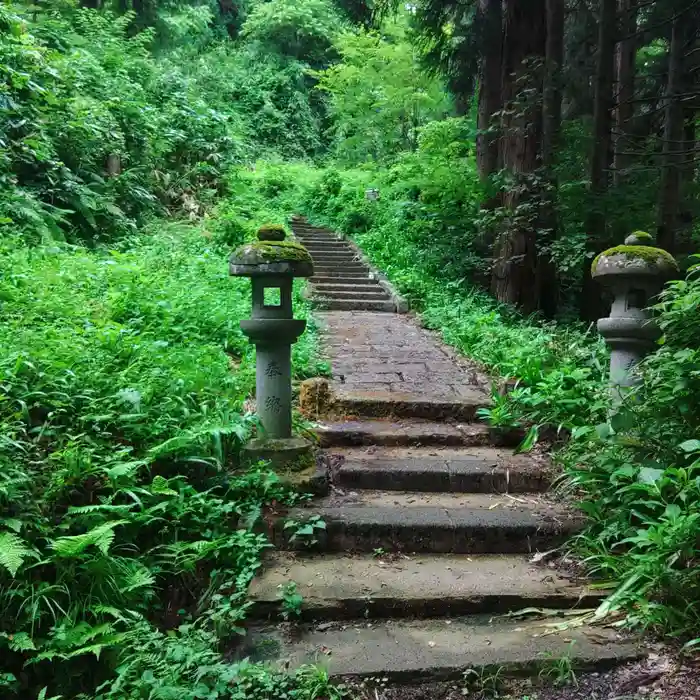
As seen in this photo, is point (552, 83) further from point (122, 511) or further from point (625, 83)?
point (122, 511)

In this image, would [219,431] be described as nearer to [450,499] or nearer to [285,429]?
[285,429]

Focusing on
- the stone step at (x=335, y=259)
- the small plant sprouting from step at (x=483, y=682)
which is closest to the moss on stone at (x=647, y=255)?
the small plant sprouting from step at (x=483, y=682)

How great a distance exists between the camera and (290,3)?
24.1m

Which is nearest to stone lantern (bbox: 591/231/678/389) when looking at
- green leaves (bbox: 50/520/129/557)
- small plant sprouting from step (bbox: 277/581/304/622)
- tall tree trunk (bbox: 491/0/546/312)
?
small plant sprouting from step (bbox: 277/581/304/622)

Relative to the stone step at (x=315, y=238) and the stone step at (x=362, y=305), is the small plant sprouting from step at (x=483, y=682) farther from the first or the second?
the stone step at (x=315, y=238)

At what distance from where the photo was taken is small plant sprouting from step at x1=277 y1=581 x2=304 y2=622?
2.51 m

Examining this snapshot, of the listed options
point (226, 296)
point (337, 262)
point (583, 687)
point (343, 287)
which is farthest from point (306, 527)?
point (337, 262)

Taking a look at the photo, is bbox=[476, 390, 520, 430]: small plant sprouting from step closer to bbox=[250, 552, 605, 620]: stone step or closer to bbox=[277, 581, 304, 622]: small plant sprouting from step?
bbox=[250, 552, 605, 620]: stone step

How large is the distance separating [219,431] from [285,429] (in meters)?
0.47

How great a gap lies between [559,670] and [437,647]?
1.63 feet

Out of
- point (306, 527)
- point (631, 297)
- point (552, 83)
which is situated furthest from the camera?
point (552, 83)

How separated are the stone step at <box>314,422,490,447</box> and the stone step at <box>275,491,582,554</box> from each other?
71 centimetres

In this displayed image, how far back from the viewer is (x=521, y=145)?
771 centimetres

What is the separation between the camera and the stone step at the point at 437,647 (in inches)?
88.9
